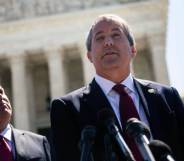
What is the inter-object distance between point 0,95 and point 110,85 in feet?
8.42

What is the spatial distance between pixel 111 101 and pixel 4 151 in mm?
2539

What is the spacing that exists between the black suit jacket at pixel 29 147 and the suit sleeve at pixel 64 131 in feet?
7.64

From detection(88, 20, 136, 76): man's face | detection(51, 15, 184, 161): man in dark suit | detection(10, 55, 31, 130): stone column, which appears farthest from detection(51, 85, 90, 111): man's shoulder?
detection(10, 55, 31, 130): stone column

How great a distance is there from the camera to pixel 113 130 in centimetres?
409

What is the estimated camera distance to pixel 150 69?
49.8 meters

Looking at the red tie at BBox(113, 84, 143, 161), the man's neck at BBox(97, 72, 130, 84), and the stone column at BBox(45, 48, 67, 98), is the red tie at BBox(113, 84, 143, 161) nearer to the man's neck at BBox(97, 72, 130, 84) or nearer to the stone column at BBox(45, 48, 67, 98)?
the man's neck at BBox(97, 72, 130, 84)

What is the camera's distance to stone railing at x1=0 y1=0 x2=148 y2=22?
4738 centimetres

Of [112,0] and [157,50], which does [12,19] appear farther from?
[157,50]

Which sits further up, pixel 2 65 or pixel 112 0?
pixel 112 0

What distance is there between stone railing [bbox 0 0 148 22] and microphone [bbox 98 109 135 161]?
42893 millimetres

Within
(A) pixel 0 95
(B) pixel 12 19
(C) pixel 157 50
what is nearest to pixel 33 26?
(B) pixel 12 19

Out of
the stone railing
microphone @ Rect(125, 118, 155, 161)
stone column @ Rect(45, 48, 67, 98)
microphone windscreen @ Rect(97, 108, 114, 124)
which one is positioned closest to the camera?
microphone @ Rect(125, 118, 155, 161)

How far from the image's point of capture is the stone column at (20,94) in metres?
44.3

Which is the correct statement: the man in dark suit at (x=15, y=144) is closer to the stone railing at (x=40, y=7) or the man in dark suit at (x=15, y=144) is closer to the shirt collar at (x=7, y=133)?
the shirt collar at (x=7, y=133)
